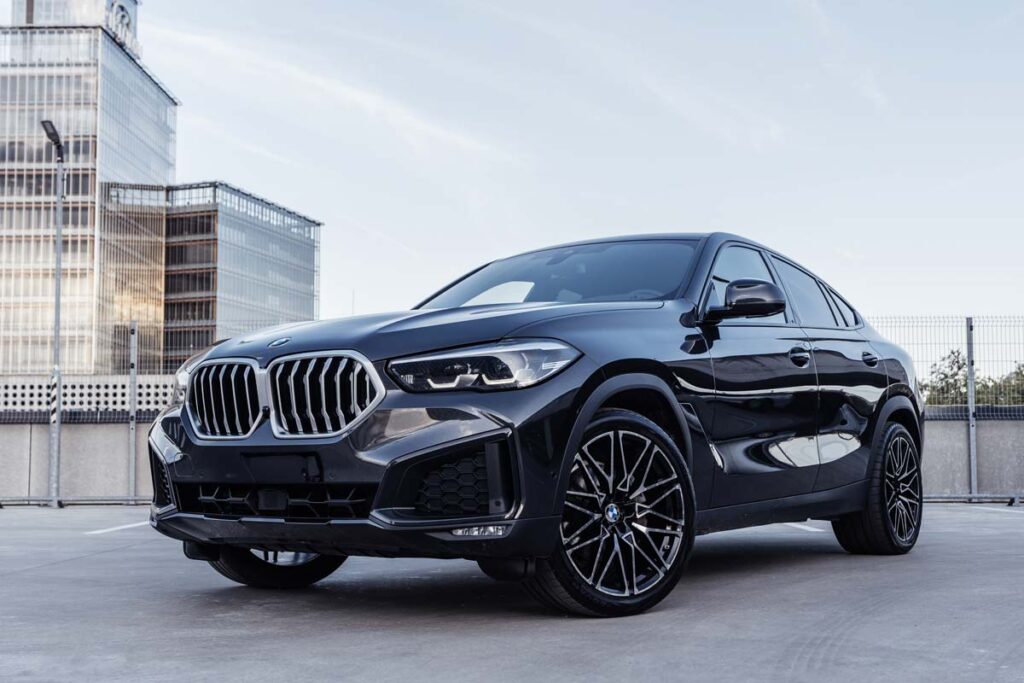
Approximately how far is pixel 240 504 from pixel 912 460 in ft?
14.5

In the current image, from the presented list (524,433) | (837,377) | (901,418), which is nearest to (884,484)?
(901,418)

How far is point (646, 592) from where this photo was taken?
4922 mm

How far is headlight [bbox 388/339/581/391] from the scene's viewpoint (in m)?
4.51

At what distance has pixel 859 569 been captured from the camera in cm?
659

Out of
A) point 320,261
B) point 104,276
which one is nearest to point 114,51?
point 104,276

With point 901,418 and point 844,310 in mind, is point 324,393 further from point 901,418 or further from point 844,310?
point 901,418

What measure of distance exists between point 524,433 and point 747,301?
5.12 feet

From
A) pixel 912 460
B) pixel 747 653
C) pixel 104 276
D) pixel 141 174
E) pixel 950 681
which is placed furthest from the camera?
pixel 141 174

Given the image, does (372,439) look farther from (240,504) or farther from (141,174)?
(141,174)

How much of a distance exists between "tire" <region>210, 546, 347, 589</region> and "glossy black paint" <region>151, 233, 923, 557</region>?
629mm

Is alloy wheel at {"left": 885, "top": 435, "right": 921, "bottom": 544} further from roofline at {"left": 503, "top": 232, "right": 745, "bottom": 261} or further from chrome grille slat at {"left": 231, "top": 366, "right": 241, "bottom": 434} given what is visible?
chrome grille slat at {"left": 231, "top": 366, "right": 241, "bottom": 434}

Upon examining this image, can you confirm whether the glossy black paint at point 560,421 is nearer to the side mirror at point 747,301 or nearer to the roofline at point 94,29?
the side mirror at point 747,301

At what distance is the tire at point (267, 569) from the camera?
588cm

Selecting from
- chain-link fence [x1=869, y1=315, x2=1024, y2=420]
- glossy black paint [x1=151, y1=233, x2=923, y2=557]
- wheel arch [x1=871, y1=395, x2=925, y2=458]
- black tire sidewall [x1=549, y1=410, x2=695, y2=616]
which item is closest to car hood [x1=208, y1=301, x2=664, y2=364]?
glossy black paint [x1=151, y1=233, x2=923, y2=557]
